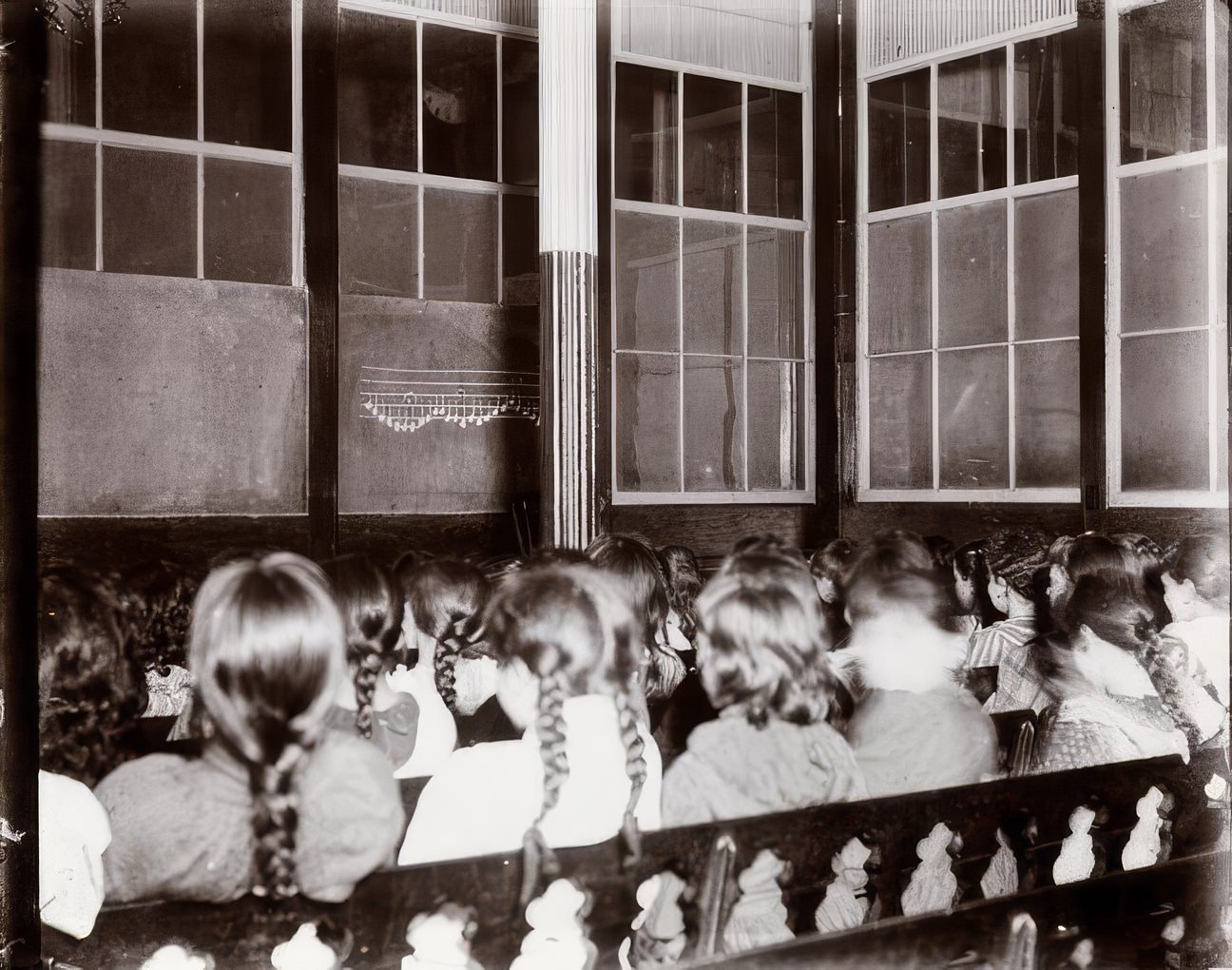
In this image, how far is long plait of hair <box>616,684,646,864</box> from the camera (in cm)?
223

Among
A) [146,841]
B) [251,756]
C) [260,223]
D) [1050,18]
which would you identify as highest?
[1050,18]

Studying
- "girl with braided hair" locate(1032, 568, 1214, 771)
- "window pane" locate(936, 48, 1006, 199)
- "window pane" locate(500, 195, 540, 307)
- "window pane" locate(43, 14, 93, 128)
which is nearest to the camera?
"window pane" locate(43, 14, 93, 128)

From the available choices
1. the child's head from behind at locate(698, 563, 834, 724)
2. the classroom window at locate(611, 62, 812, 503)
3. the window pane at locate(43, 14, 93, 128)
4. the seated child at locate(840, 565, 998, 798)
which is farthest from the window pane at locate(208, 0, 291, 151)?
the seated child at locate(840, 565, 998, 798)

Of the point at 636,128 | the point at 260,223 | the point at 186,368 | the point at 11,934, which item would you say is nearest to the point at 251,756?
the point at 11,934

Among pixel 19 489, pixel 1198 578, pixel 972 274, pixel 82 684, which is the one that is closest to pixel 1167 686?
pixel 1198 578

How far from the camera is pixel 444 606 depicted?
7.28 ft

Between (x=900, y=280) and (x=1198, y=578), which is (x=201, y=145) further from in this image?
(x=1198, y=578)

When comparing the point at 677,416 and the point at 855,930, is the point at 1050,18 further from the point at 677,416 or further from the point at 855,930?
the point at 855,930

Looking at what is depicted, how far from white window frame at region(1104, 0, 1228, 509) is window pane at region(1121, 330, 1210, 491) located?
2cm

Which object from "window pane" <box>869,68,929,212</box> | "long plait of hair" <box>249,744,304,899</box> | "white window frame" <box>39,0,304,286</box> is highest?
"window pane" <box>869,68,929,212</box>

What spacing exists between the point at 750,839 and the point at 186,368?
1.39m

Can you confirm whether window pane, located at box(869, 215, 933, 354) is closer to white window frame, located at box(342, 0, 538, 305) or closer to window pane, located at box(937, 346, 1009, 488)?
window pane, located at box(937, 346, 1009, 488)

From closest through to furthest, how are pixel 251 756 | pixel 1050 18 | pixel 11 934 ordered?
pixel 11 934
pixel 251 756
pixel 1050 18

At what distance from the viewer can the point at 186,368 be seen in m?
2.36
